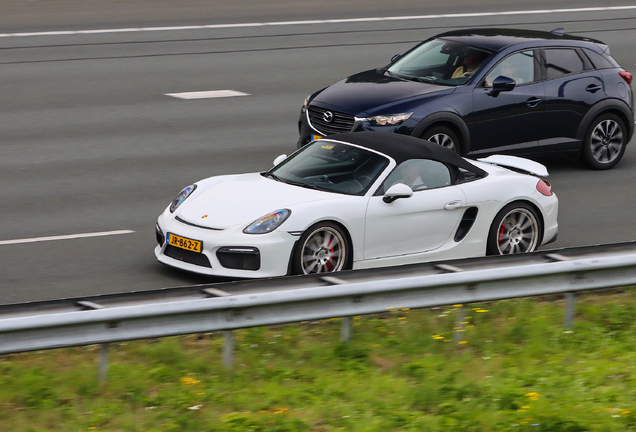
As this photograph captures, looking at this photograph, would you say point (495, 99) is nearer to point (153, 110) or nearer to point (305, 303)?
point (153, 110)

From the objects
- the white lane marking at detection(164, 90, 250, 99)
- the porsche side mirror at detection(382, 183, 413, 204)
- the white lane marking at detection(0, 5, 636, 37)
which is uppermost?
the white lane marking at detection(0, 5, 636, 37)

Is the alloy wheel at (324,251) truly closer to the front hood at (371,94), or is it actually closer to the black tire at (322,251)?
the black tire at (322,251)

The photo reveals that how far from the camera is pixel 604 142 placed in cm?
1433

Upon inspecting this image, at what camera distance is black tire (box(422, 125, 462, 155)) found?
12.9 m

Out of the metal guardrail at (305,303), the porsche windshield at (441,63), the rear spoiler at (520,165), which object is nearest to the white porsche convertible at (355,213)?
the rear spoiler at (520,165)

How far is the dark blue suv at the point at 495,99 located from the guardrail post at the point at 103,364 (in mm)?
6757

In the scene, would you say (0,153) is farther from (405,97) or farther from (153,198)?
(405,97)

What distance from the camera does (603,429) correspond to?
571cm

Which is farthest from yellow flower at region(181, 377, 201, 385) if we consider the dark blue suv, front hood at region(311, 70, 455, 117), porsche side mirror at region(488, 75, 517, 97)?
porsche side mirror at region(488, 75, 517, 97)

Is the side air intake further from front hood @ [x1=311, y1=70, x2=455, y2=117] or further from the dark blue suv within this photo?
front hood @ [x1=311, y1=70, x2=455, y2=117]

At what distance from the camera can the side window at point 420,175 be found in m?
9.59

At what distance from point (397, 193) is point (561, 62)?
18.8ft

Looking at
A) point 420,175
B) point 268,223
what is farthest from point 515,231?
point 268,223

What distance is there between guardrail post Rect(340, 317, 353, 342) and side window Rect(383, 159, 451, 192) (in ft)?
8.71
